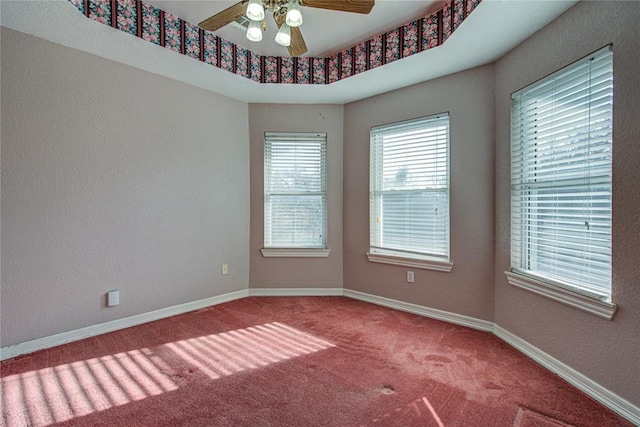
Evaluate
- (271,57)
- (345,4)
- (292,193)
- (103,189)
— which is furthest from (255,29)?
(292,193)

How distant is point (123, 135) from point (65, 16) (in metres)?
0.95

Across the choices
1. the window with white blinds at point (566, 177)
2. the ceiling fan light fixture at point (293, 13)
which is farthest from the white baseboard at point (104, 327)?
the window with white blinds at point (566, 177)

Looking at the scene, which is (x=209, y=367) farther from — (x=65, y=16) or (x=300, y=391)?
(x=65, y=16)

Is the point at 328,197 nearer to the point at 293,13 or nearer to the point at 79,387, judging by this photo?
the point at 293,13

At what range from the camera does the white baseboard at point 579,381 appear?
1.64m

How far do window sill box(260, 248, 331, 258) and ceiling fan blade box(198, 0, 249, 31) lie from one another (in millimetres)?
2460

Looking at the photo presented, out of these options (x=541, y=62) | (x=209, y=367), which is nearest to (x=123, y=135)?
(x=209, y=367)

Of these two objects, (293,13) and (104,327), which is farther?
(104,327)

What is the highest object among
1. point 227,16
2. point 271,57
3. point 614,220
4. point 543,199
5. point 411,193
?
point 271,57

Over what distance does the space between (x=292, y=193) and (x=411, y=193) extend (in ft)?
4.74

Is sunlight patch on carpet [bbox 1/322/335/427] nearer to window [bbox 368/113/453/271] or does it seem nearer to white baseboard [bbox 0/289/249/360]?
white baseboard [bbox 0/289/249/360]

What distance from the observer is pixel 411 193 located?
3.29 meters

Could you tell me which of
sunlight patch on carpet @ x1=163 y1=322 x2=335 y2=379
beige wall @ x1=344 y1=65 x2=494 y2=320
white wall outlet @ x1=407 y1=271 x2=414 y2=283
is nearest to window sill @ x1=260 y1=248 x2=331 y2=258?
beige wall @ x1=344 y1=65 x2=494 y2=320

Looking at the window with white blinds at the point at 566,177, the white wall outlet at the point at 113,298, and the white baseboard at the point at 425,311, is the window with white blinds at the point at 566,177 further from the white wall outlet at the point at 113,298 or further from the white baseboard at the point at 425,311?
the white wall outlet at the point at 113,298
